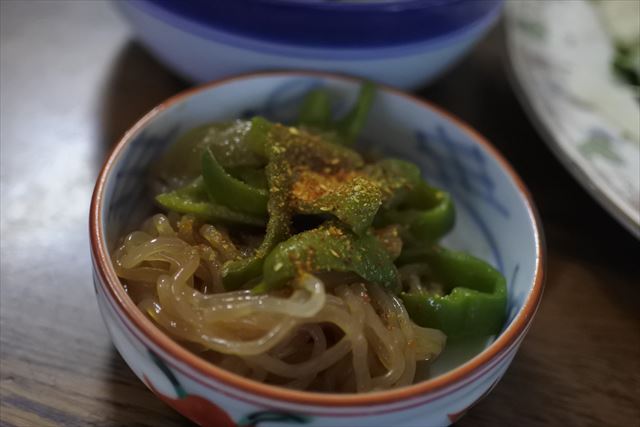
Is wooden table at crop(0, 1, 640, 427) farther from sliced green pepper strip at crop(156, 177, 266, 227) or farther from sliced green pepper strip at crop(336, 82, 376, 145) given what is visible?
sliced green pepper strip at crop(336, 82, 376, 145)

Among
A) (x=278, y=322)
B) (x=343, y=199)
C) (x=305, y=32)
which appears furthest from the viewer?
(x=305, y=32)

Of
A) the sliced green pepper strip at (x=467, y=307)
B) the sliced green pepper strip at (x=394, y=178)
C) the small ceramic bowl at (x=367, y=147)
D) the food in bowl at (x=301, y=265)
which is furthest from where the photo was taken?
the sliced green pepper strip at (x=394, y=178)

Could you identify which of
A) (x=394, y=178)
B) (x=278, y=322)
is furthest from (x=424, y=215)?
(x=278, y=322)

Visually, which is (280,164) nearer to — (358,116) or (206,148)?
(206,148)

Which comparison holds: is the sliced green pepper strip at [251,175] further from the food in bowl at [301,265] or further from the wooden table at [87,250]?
the wooden table at [87,250]

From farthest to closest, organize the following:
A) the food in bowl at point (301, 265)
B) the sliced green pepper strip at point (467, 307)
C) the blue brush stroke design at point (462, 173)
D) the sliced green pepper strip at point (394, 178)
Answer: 1. the blue brush stroke design at point (462, 173)
2. the sliced green pepper strip at point (394, 178)
3. the sliced green pepper strip at point (467, 307)
4. the food in bowl at point (301, 265)

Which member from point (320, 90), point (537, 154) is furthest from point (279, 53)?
point (537, 154)

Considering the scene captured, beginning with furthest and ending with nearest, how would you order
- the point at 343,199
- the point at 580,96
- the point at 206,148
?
A: the point at 580,96 < the point at 206,148 < the point at 343,199

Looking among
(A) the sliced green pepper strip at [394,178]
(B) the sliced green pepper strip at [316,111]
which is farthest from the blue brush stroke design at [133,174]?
(A) the sliced green pepper strip at [394,178]
